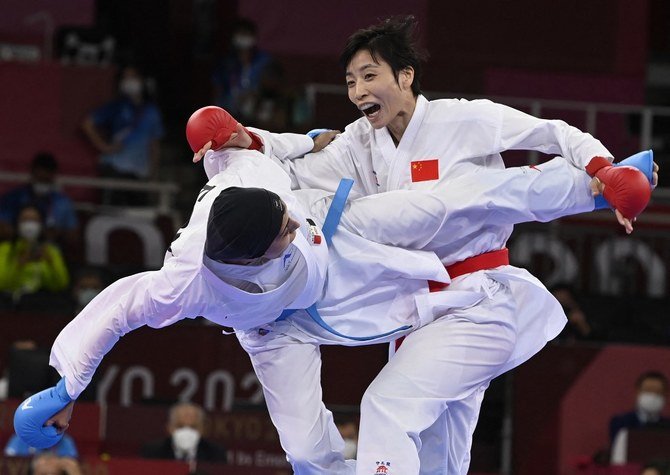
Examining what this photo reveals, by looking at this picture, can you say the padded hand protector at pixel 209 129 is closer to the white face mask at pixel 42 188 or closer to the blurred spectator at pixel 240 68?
the white face mask at pixel 42 188

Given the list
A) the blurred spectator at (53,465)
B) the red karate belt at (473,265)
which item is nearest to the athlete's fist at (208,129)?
the red karate belt at (473,265)

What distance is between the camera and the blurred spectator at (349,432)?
8.97m

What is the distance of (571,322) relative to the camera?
35.4 ft

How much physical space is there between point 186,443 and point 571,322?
3.25m

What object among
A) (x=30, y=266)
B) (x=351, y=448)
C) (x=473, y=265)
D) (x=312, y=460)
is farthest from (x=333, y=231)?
(x=30, y=266)

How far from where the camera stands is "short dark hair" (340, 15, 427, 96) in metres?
5.65

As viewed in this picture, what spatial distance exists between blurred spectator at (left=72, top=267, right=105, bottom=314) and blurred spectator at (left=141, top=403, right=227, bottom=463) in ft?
5.19

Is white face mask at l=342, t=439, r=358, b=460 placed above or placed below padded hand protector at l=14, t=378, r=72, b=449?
below

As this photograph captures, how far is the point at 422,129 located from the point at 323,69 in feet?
27.7

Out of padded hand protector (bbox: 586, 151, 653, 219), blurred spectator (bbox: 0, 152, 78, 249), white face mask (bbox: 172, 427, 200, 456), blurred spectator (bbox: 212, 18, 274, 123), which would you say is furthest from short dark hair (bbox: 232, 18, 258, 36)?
padded hand protector (bbox: 586, 151, 653, 219)

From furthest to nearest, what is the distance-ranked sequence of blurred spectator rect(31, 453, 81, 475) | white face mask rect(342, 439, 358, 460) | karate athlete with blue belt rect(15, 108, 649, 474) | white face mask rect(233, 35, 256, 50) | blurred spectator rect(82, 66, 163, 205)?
white face mask rect(233, 35, 256, 50), blurred spectator rect(82, 66, 163, 205), white face mask rect(342, 439, 358, 460), blurred spectator rect(31, 453, 81, 475), karate athlete with blue belt rect(15, 108, 649, 474)

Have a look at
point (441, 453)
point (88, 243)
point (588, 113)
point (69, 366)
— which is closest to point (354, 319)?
point (441, 453)

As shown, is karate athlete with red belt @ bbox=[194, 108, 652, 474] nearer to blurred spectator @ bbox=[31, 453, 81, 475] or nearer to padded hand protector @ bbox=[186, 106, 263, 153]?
padded hand protector @ bbox=[186, 106, 263, 153]

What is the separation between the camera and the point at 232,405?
10.0 meters
